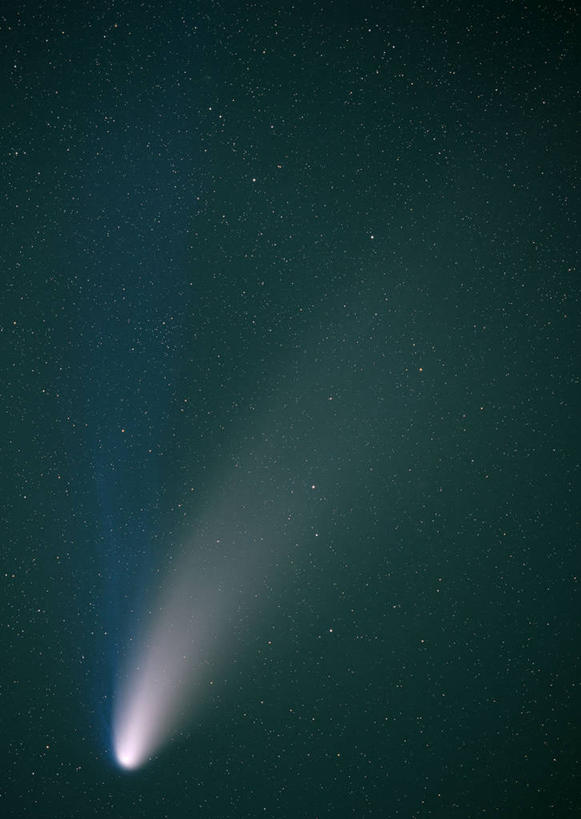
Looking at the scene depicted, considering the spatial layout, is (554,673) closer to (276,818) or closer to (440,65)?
(276,818)

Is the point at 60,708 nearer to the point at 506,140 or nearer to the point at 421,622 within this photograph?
the point at 421,622

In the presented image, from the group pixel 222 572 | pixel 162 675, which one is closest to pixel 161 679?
pixel 162 675

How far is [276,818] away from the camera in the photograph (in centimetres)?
56

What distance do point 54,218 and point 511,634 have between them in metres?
0.59

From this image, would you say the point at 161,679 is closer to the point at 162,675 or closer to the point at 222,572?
the point at 162,675

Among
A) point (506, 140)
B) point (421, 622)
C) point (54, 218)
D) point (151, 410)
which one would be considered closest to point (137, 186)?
point (54, 218)

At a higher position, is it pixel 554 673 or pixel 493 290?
pixel 493 290

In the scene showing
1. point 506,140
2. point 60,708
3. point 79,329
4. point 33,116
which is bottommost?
point 60,708

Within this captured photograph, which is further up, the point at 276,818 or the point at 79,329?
the point at 79,329

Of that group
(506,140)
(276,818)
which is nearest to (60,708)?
(276,818)

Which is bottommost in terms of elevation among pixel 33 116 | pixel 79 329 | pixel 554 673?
pixel 554 673

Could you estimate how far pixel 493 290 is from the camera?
557 millimetres

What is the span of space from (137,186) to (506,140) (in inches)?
13.7

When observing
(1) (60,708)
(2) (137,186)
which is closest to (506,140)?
(2) (137,186)
